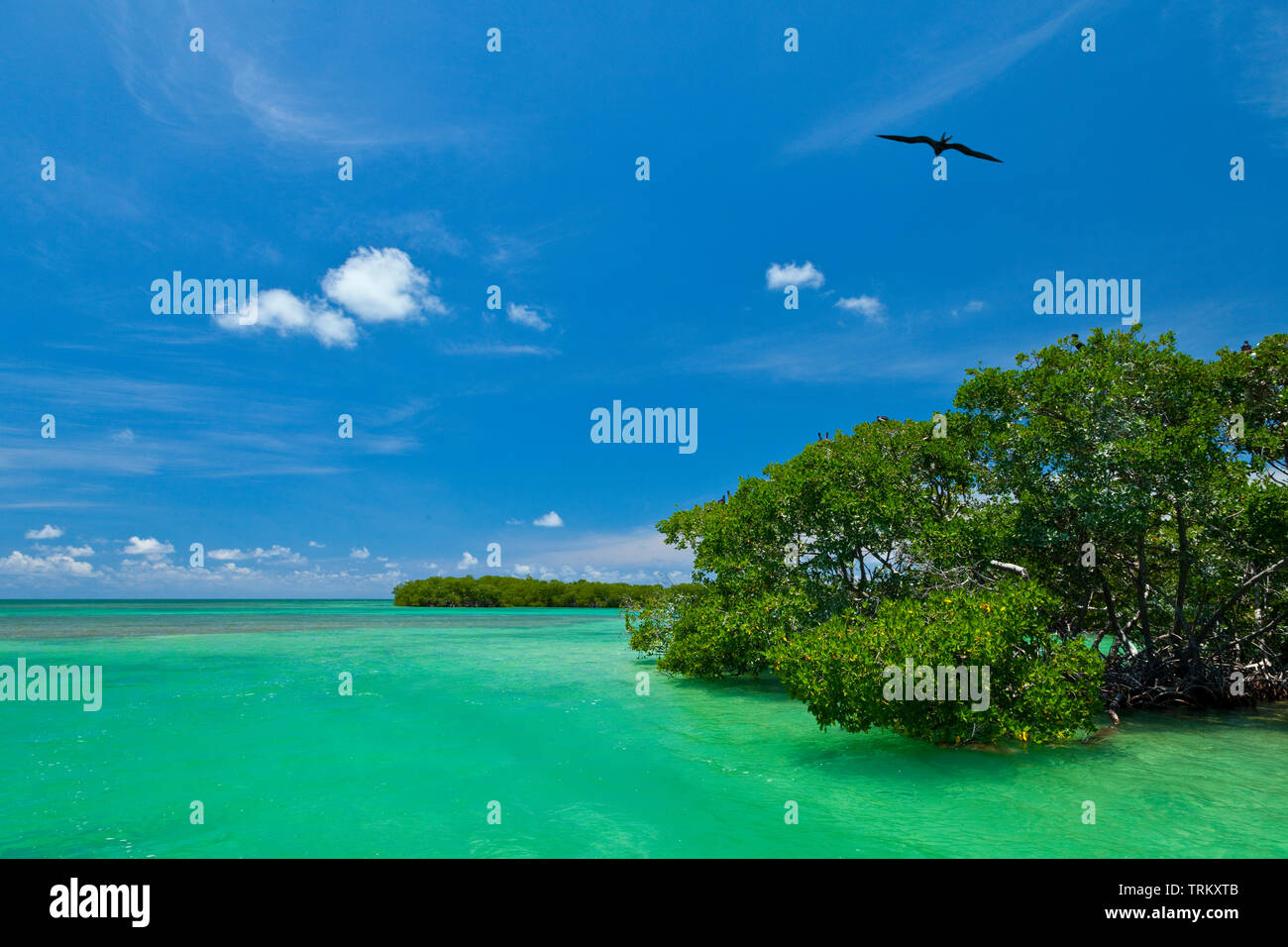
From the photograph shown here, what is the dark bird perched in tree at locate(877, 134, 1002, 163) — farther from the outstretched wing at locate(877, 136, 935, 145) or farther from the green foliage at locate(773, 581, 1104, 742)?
the green foliage at locate(773, 581, 1104, 742)

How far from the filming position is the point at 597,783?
36.1 feet

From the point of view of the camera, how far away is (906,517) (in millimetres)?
15906

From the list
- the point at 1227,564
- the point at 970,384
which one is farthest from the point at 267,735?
the point at 1227,564

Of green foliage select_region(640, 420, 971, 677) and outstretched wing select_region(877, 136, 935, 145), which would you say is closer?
outstretched wing select_region(877, 136, 935, 145)

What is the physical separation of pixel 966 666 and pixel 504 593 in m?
117

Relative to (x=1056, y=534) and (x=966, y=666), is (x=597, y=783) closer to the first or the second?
(x=966, y=666)

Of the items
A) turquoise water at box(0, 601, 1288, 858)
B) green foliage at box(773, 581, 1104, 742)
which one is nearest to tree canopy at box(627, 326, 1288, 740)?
green foliage at box(773, 581, 1104, 742)

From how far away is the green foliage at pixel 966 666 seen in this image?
11.0 metres

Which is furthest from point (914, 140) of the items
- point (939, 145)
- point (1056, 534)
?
point (1056, 534)

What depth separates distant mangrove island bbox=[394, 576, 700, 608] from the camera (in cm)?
12212

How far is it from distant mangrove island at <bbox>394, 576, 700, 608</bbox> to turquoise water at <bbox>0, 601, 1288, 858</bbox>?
104 meters
